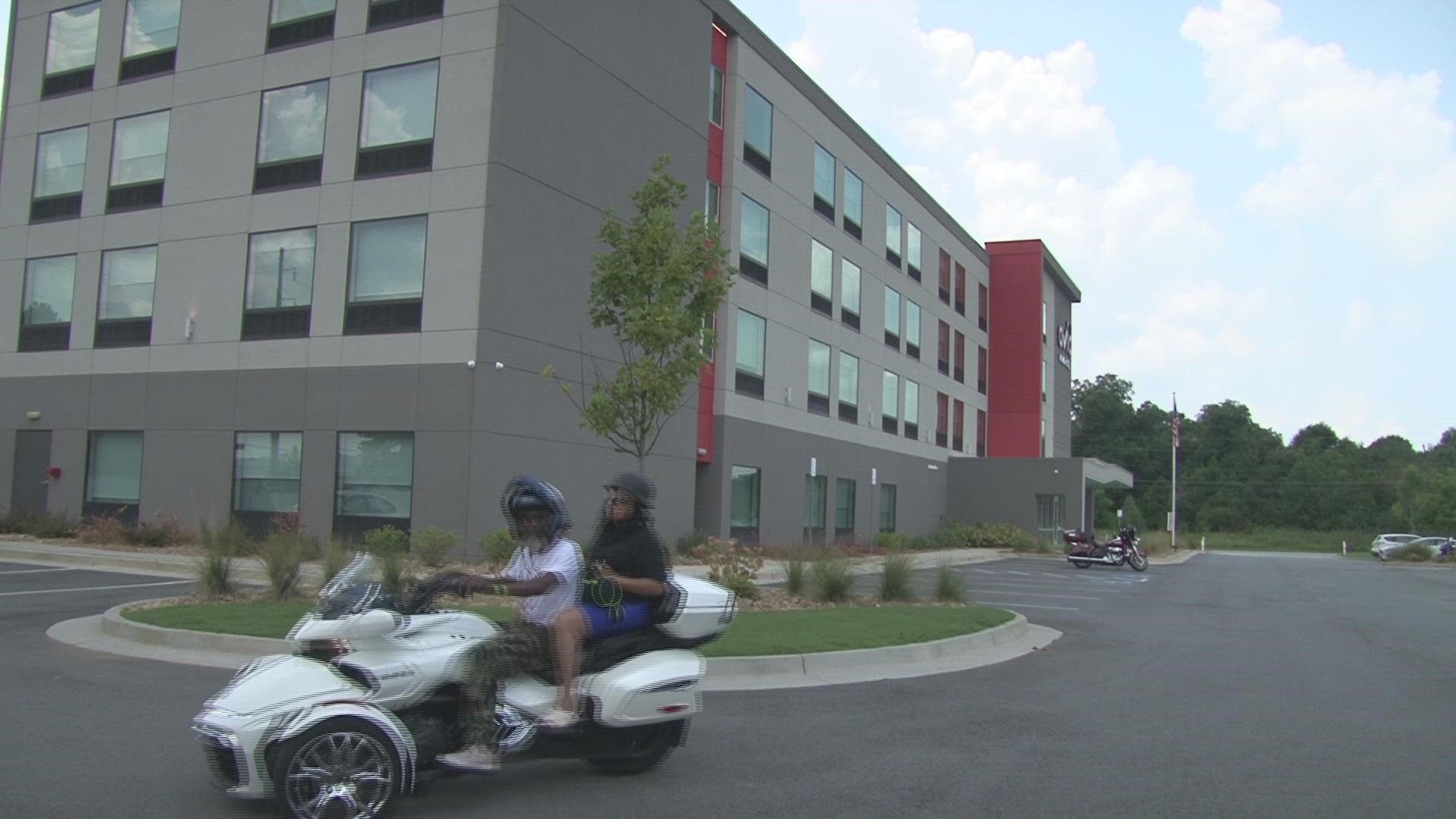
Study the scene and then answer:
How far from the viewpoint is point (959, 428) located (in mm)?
53188

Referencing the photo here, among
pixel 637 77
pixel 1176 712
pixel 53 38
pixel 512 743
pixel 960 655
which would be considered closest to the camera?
pixel 512 743

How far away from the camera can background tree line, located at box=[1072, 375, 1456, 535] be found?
10888cm

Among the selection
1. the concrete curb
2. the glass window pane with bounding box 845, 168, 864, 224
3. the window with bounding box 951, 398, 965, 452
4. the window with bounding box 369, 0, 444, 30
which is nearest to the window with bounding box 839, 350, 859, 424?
the glass window pane with bounding box 845, 168, 864, 224

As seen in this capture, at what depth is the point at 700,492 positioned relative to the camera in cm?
3103

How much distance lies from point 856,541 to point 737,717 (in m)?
30.8

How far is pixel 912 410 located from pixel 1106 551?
41.1 feet

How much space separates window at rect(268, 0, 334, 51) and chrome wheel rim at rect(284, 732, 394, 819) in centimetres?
2151

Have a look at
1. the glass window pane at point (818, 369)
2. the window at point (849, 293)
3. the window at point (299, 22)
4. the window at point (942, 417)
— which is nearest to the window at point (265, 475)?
the window at point (299, 22)

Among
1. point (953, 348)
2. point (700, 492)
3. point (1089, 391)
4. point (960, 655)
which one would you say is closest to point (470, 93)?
point (700, 492)

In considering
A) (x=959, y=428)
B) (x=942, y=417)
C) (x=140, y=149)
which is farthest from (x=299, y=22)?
(x=959, y=428)

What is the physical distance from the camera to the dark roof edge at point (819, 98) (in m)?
31.5

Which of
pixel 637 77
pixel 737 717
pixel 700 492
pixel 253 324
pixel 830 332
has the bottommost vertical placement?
pixel 737 717

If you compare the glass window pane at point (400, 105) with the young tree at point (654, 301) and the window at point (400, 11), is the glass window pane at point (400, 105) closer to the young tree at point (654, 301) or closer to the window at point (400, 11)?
the window at point (400, 11)

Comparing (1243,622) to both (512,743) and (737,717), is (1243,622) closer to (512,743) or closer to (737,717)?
(737,717)
